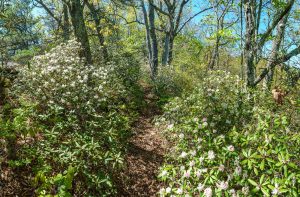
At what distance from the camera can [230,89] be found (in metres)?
7.29

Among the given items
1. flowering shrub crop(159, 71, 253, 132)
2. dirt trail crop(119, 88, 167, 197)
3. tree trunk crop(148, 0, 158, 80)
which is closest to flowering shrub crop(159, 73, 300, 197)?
flowering shrub crop(159, 71, 253, 132)

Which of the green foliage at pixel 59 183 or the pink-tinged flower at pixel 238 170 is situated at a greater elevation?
the pink-tinged flower at pixel 238 170

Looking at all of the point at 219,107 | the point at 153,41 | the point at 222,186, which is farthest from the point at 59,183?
the point at 153,41

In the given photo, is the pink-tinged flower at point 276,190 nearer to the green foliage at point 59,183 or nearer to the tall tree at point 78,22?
the green foliage at point 59,183

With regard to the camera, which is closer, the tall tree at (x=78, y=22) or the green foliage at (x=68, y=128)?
the green foliage at (x=68, y=128)

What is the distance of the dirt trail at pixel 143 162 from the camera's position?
570 cm

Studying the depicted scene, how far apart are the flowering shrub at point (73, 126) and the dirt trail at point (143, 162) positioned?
1.70ft

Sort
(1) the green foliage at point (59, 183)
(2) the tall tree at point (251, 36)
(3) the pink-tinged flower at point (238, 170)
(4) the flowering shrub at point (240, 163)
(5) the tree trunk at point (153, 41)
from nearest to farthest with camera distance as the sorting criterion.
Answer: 1. (4) the flowering shrub at point (240, 163)
2. (3) the pink-tinged flower at point (238, 170)
3. (1) the green foliage at point (59, 183)
4. (2) the tall tree at point (251, 36)
5. (5) the tree trunk at point (153, 41)

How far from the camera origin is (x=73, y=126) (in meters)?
5.57

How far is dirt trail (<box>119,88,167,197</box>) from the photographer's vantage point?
5.70 m

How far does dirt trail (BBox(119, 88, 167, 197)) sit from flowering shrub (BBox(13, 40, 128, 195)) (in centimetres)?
52

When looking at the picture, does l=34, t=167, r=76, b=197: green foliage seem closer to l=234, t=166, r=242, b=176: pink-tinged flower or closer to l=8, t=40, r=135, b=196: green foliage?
l=8, t=40, r=135, b=196: green foliage

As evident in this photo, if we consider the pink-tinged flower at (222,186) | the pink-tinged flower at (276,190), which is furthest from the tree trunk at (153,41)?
the pink-tinged flower at (276,190)

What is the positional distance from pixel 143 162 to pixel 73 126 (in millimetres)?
2056
